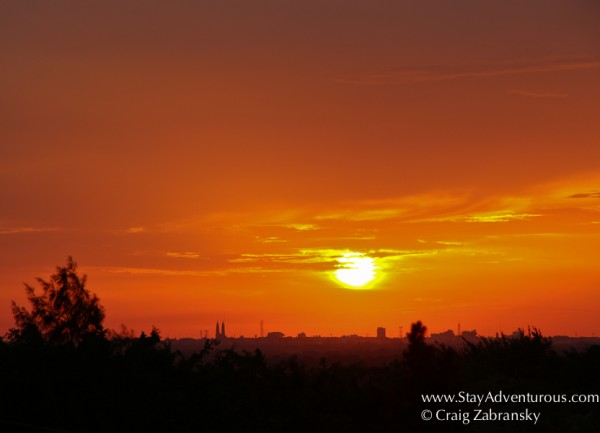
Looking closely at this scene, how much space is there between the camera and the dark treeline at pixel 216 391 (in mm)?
18234

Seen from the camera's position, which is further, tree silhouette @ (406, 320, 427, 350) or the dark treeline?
tree silhouette @ (406, 320, 427, 350)

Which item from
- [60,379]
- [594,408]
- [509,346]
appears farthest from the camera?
[509,346]

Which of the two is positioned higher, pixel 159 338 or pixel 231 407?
pixel 159 338

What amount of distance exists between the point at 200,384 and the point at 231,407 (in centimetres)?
93

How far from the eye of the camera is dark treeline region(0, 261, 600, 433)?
18.2 m

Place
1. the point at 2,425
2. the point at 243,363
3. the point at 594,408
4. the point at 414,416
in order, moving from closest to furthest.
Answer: the point at 2,425
the point at 414,416
the point at 243,363
the point at 594,408

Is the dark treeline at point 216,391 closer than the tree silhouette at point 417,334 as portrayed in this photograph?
Yes

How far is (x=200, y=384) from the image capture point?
772 inches

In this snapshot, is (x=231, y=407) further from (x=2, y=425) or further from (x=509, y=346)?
(x=509, y=346)

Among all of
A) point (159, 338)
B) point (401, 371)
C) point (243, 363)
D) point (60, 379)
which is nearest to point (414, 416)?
point (401, 371)

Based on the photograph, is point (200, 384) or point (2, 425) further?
point (200, 384)

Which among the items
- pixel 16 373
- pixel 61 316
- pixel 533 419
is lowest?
pixel 533 419

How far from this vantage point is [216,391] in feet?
63.9

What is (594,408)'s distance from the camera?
2502 centimetres
